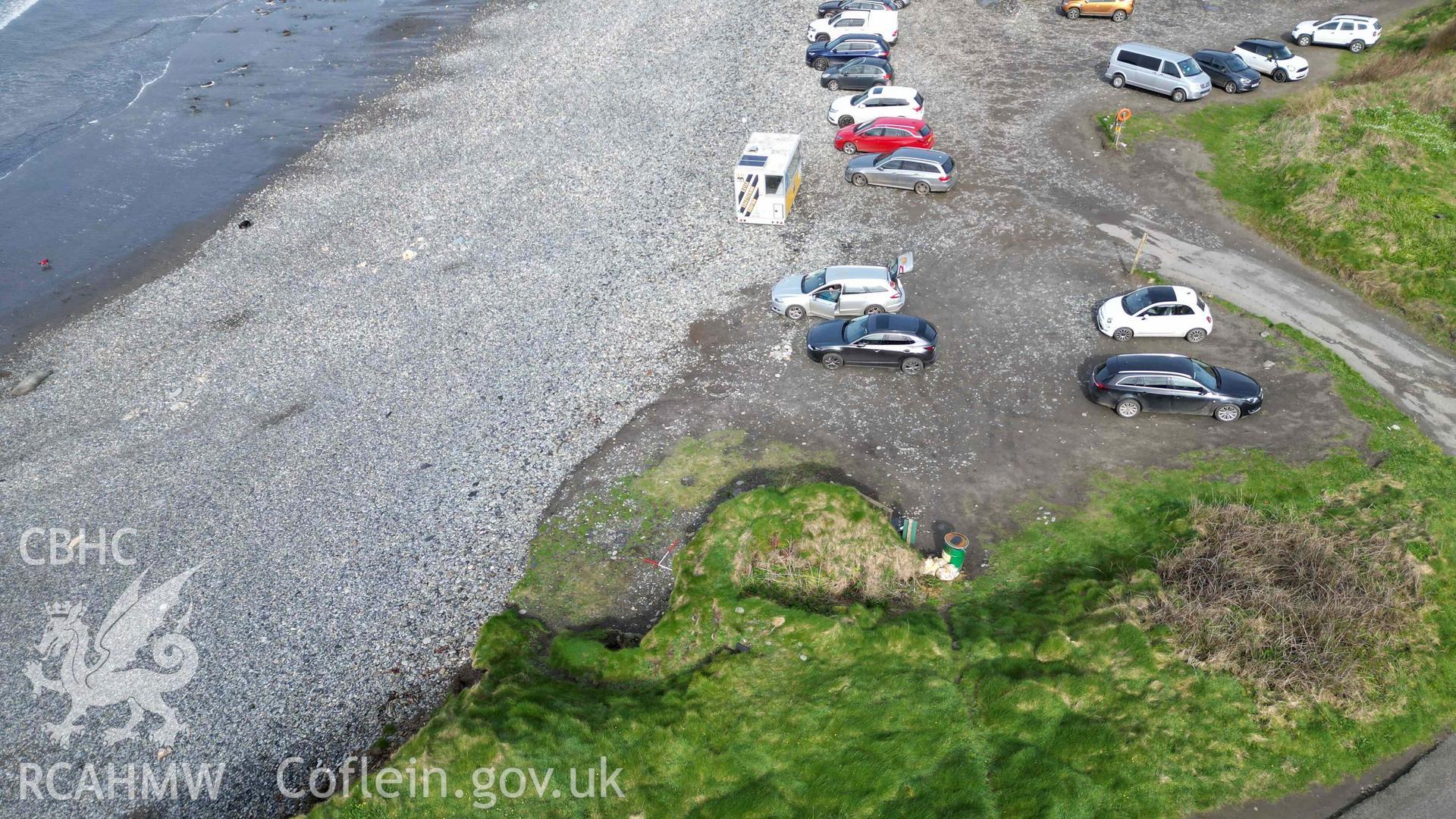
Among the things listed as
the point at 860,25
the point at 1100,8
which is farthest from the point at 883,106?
the point at 1100,8

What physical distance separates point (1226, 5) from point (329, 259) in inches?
1984

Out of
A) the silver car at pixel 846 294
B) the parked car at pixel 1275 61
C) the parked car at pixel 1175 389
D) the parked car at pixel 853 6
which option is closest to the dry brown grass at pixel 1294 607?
the parked car at pixel 1175 389

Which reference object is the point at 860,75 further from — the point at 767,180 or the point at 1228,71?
the point at 1228,71

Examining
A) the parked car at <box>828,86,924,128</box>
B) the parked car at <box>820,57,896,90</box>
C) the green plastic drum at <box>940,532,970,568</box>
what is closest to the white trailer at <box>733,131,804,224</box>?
the parked car at <box>828,86,924,128</box>

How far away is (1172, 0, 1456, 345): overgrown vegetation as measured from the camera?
26812mm

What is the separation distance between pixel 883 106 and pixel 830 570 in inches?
997

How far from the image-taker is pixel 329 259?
31.0m

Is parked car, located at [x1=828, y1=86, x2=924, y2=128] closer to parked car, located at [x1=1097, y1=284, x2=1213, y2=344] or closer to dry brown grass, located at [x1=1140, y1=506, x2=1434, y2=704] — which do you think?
parked car, located at [x1=1097, y1=284, x2=1213, y2=344]

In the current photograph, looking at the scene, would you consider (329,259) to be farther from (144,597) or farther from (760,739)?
(760,739)

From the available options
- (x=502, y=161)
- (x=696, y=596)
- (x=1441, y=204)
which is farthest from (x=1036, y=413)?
(x=502, y=161)

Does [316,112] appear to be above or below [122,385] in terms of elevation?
above

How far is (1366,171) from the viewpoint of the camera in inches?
1205

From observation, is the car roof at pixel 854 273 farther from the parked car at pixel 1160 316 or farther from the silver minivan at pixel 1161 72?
the silver minivan at pixel 1161 72

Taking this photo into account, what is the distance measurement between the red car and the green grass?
68.8 ft
